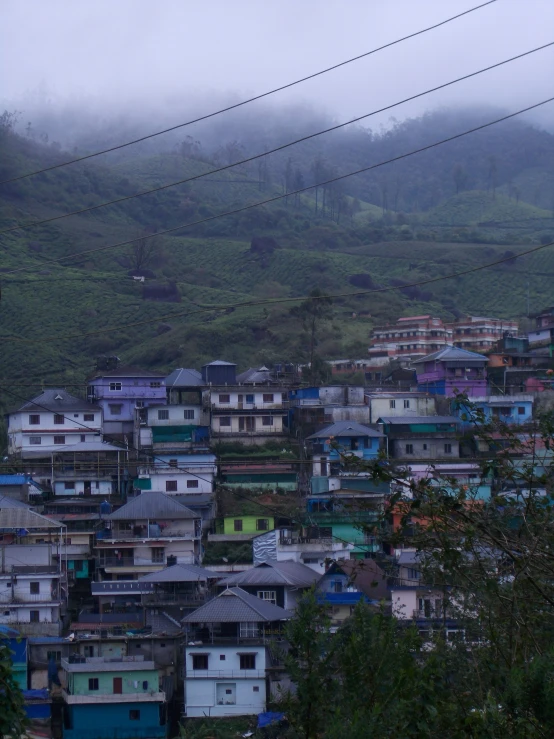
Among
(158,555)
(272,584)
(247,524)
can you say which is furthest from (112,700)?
(247,524)

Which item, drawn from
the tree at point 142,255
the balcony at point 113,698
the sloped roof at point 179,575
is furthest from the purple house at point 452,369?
the tree at point 142,255

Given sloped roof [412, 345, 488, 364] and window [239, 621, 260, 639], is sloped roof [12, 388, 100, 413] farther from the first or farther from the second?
window [239, 621, 260, 639]

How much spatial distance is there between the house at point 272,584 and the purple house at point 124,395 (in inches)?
476

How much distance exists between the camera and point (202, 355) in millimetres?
48500

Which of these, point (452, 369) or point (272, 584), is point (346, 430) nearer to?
point (272, 584)

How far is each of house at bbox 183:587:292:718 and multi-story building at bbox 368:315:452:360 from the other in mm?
26310

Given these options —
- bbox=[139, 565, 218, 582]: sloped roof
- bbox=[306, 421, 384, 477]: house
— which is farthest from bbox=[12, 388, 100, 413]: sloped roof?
bbox=[139, 565, 218, 582]: sloped roof

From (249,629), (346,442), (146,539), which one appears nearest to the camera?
(249,629)

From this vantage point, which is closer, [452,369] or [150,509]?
[150,509]

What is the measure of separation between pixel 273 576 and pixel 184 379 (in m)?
13.1

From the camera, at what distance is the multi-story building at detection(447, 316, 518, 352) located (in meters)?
49.2

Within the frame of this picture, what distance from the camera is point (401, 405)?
113 ft

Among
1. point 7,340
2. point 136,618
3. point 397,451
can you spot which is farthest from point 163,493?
point 7,340

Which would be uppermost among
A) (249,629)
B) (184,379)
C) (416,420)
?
(184,379)
